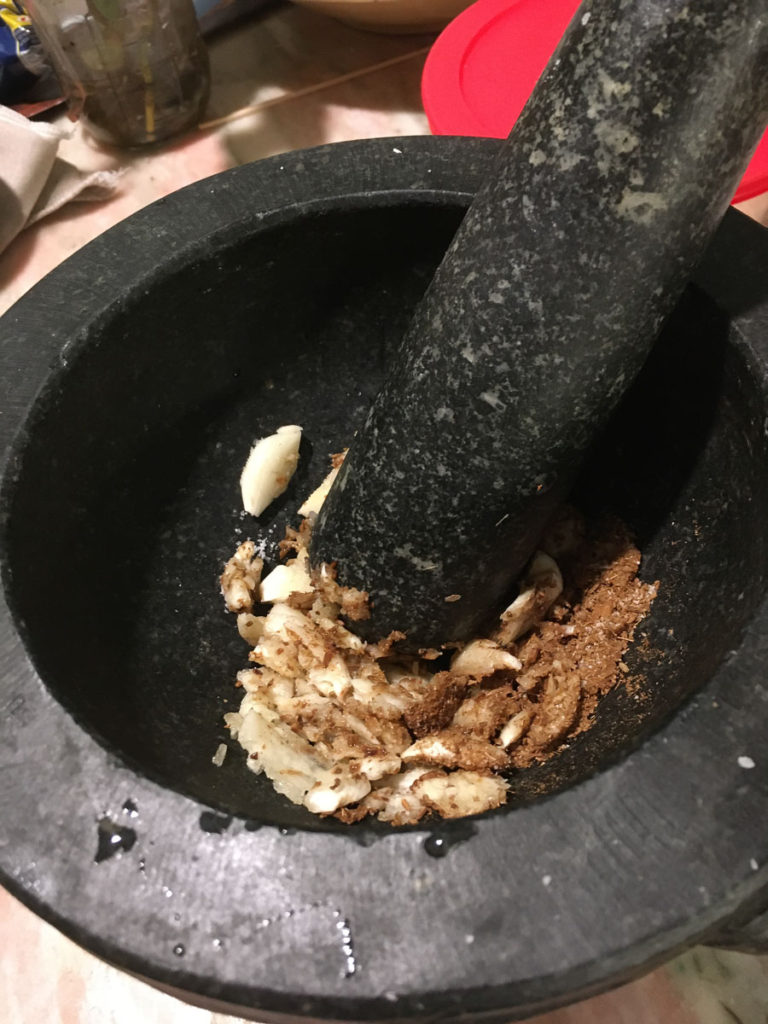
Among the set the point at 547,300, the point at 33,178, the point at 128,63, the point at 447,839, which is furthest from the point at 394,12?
the point at 447,839

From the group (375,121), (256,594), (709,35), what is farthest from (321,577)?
(375,121)

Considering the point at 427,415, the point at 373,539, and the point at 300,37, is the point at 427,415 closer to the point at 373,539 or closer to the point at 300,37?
the point at 373,539

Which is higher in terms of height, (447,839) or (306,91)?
(306,91)

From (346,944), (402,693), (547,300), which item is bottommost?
(402,693)

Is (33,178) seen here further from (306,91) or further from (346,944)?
(346,944)

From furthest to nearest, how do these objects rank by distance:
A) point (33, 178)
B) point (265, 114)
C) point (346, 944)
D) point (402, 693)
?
point (265, 114) → point (33, 178) → point (402, 693) → point (346, 944)

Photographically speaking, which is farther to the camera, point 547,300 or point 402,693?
point 402,693

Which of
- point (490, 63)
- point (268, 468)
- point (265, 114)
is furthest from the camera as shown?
point (265, 114)
